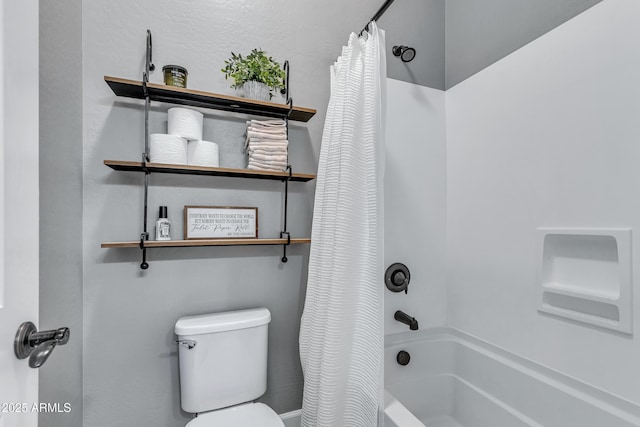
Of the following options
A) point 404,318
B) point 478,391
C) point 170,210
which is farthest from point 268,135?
point 478,391

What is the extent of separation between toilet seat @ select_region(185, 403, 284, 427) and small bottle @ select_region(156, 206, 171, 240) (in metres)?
0.72

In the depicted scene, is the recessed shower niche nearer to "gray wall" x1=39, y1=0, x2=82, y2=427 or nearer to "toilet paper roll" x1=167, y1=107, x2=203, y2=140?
"toilet paper roll" x1=167, y1=107, x2=203, y2=140

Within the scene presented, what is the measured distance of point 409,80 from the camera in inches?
73.0

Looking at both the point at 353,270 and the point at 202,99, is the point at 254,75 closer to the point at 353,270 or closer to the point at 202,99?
the point at 202,99

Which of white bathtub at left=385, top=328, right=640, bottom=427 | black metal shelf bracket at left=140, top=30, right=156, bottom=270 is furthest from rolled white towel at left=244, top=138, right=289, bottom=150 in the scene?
white bathtub at left=385, top=328, right=640, bottom=427

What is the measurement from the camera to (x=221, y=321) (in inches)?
50.8

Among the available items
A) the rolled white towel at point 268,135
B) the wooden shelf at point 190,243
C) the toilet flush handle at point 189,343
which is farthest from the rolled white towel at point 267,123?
the toilet flush handle at point 189,343

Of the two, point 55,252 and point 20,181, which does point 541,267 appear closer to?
point 20,181

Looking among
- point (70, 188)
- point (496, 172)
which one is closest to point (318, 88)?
point (496, 172)

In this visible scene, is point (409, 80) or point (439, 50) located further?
point (439, 50)

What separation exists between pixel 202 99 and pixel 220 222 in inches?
22.0

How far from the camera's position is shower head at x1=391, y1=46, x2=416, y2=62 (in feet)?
5.89

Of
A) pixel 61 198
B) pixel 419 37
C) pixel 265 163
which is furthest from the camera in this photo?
pixel 419 37

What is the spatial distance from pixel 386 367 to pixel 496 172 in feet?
3.97
